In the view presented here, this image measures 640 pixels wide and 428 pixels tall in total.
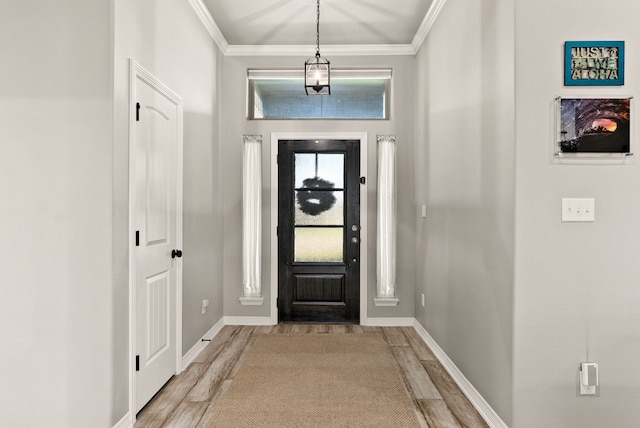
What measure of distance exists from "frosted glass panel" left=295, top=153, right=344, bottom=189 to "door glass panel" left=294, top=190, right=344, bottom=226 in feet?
0.29

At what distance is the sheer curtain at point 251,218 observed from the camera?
14.6ft

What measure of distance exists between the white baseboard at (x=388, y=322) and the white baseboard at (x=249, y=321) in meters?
1.05

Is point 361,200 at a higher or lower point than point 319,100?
lower

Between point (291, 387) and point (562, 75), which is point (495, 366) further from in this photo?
point (562, 75)

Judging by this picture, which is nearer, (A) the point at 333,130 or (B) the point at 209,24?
(B) the point at 209,24

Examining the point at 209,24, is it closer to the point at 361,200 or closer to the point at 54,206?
the point at 361,200

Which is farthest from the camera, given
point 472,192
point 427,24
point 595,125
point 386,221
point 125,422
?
point 386,221

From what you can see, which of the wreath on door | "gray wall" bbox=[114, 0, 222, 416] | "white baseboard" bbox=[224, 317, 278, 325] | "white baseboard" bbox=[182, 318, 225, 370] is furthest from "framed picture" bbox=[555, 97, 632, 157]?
"white baseboard" bbox=[224, 317, 278, 325]

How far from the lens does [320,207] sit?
15.1ft

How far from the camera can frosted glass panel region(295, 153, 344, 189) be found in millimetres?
4594

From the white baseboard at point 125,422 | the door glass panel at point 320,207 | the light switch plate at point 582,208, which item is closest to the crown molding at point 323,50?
the door glass panel at point 320,207

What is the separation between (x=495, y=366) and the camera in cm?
237

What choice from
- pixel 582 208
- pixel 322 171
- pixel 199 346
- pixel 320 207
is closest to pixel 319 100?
pixel 322 171

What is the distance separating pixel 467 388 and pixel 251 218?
2.67m
